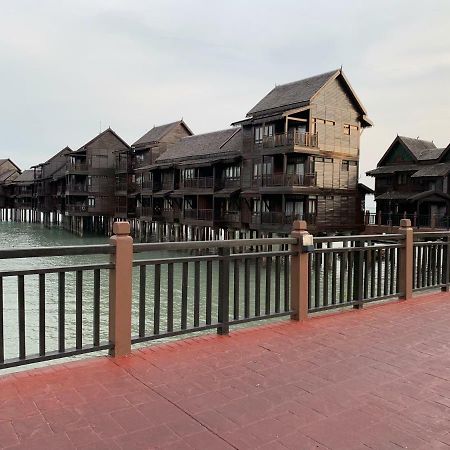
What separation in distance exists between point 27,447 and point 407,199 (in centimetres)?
3506

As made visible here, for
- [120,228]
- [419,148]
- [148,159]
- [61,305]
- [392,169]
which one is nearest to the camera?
[61,305]

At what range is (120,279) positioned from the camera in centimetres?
422

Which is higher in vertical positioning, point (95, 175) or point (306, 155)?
point (95, 175)

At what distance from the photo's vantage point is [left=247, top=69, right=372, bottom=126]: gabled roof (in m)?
27.1

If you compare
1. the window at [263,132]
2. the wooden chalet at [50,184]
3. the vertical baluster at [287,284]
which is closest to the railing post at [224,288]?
the vertical baluster at [287,284]

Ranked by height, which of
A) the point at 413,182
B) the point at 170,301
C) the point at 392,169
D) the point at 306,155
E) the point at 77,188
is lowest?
the point at 170,301

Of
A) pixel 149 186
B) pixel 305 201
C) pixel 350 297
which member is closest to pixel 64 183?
pixel 149 186

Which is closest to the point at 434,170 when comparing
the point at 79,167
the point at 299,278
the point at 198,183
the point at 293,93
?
the point at 293,93

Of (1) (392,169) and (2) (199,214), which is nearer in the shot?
(2) (199,214)

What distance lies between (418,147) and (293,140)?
19.4 m

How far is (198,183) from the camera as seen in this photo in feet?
115

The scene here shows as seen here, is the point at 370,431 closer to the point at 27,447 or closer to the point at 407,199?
the point at 27,447

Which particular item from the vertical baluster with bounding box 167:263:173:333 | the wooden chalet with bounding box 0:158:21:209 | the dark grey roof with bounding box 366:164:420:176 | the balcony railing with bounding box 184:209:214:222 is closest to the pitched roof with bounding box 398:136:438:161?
the dark grey roof with bounding box 366:164:420:176

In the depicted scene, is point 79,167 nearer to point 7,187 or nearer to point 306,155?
point 306,155
